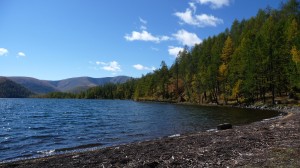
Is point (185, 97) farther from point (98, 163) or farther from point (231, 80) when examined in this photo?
point (98, 163)

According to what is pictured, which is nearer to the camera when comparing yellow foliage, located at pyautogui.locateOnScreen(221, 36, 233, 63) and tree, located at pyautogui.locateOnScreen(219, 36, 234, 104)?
tree, located at pyautogui.locateOnScreen(219, 36, 234, 104)

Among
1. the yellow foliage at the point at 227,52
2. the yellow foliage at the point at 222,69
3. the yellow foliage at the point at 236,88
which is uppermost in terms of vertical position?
the yellow foliage at the point at 227,52

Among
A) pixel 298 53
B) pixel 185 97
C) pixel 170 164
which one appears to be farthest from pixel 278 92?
pixel 170 164


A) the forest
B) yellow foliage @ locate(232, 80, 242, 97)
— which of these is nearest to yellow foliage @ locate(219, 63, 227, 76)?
the forest

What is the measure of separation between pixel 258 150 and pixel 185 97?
379 feet

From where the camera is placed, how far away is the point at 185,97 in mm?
129625

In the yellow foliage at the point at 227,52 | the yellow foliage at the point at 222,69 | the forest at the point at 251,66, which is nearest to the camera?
the forest at the point at 251,66

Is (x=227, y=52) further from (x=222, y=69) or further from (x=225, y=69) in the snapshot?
(x=225, y=69)

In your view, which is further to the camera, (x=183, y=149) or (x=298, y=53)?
(x=298, y=53)

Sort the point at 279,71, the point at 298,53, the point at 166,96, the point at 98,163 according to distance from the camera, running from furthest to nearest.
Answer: the point at 166,96 < the point at 279,71 < the point at 298,53 < the point at 98,163

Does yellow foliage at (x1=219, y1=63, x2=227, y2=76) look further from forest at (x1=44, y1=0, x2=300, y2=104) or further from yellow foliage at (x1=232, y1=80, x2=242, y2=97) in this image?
yellow foliage at (x1=232, y1=80, x2=242, y2=97)

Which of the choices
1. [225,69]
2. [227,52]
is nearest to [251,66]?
[225,69]

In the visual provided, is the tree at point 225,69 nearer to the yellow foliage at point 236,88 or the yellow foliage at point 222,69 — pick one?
the yellow foliage at point 222,69

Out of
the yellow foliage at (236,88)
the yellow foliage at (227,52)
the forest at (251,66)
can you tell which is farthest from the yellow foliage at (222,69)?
the yellow foliage at (236,88)
